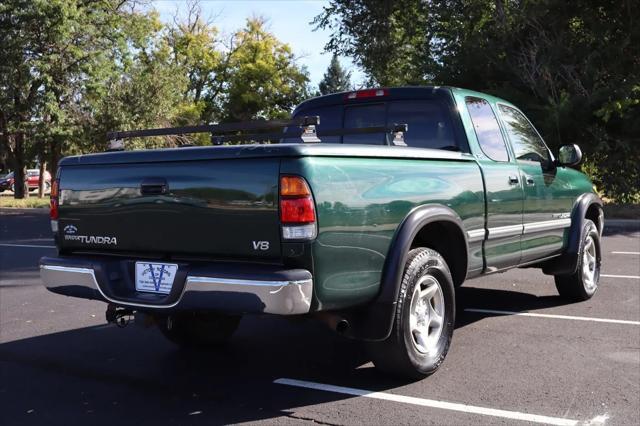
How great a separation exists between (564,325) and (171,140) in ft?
89.2

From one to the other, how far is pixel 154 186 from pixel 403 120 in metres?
2.29

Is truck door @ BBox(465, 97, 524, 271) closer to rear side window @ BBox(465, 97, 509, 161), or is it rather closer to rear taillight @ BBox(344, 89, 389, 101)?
rear side window @ BBox(465, 97, 509, 161)

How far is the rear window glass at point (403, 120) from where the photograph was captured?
5320 millimetres

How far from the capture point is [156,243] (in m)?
4.07

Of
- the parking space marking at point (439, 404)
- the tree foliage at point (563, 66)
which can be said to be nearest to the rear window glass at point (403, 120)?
the parking space marking at point (439, 404)

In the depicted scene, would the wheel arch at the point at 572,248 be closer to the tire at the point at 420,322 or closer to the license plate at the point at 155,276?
the tire at the point at 420,322

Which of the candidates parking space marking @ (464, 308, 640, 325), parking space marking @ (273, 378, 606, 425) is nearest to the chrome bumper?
parking space marking @ (273, 378, 606, 425)

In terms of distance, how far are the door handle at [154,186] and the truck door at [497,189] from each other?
2.42m

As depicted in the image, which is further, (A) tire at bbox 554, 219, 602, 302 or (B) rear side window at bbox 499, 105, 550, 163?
(A) tire at bbox 554, 219, 602, 302

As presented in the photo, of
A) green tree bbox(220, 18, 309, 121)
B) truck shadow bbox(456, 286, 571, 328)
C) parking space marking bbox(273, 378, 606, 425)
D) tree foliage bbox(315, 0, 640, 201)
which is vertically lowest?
parking space marking bbox(273, 378, 606, 425)

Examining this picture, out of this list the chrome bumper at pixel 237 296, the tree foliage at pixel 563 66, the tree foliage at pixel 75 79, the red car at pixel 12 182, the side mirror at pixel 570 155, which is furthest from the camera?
the red car at pixel 12 182

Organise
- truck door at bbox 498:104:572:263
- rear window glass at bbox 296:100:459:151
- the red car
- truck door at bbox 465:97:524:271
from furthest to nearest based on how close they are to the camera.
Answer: the red car → truck door at bbox 498:104:572:263 → rear window glass at bbox 296:100:459:151 → truck door at bbox 465:97:524:271

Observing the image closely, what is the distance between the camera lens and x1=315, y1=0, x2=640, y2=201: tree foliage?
17.5 metres

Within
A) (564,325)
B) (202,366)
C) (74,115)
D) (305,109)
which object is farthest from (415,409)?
(74,115)
